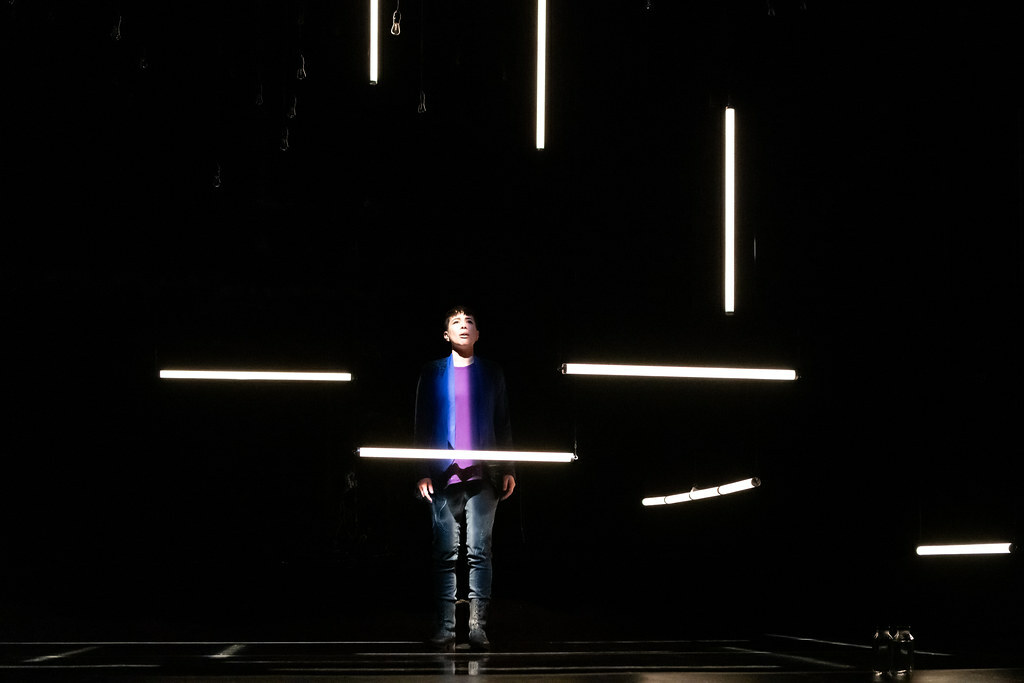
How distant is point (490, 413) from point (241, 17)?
9.25ft

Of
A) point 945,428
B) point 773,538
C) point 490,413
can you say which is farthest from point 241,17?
point 945,428

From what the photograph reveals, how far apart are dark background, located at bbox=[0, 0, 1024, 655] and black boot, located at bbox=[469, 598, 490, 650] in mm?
1136

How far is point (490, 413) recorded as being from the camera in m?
5.09

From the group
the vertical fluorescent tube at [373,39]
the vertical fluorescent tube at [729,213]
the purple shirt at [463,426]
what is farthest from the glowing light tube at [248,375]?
the vertical fluorescent tube at [729,213]

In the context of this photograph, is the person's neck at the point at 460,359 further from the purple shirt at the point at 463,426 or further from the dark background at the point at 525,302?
the dark background at the point at 525,302

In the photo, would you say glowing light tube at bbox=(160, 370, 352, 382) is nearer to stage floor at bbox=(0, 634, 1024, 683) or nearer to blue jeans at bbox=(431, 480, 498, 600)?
blue jeans at bbox=(431, 480, 498, 600)

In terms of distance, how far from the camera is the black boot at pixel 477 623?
489 centimetres

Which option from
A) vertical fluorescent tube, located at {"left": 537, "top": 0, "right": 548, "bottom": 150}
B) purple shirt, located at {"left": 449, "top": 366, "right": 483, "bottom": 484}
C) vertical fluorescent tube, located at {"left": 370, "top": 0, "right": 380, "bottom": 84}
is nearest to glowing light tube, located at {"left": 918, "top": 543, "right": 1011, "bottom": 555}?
purple shirt, located at {"left": 449, "top": 366, "right": 483, "bottom": 484}

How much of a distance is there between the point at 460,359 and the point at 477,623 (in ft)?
4.28

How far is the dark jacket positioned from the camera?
5.01 m

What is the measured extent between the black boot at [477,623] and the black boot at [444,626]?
0.35 ft

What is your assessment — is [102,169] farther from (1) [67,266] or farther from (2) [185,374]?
(2) [185,374]

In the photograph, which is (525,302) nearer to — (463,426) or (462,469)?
(463,426)

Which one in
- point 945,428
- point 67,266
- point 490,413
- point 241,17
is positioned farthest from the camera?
point 945,428
